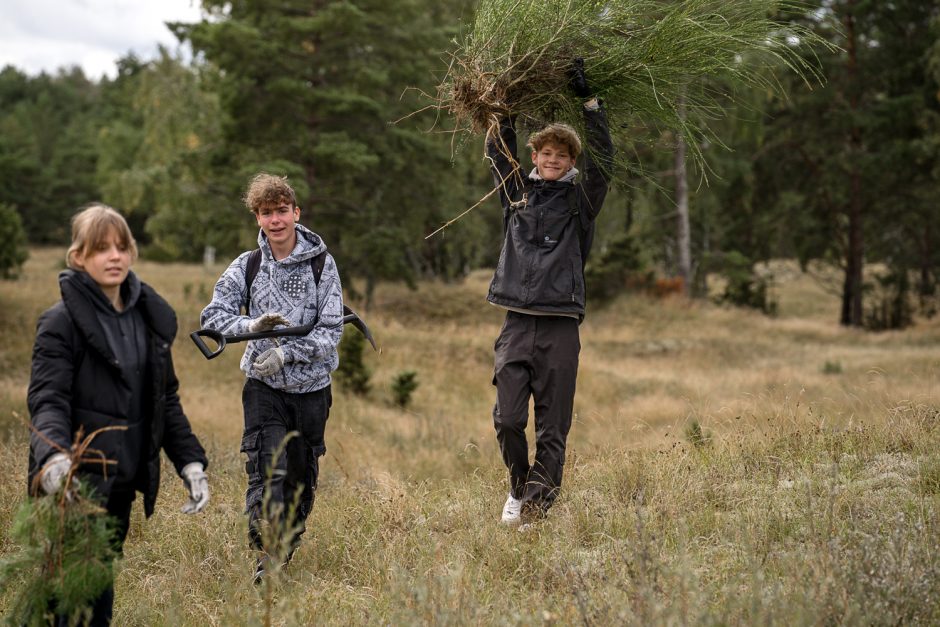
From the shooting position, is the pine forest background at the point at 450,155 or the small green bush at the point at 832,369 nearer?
the small green bush at the point at 832,369

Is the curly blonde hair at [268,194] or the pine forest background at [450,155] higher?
the pine forest background at [450,155]

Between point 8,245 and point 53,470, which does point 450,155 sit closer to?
point 8,245

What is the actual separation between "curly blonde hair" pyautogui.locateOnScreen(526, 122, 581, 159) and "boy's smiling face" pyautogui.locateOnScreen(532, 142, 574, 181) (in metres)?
0.02

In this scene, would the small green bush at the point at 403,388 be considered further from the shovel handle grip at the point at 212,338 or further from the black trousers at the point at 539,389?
the shovel handle grip at the point at 212,338

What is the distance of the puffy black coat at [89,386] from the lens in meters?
2.78

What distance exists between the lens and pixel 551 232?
14.5 feet

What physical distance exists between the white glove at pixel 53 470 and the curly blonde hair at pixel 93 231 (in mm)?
693

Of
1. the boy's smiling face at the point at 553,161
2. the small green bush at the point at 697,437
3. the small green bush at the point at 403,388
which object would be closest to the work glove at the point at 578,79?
the boy's smiling face at the point at 553,161

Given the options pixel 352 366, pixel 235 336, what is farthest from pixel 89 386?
pixel 352 366

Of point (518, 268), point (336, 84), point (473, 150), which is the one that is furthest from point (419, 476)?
point (473, 150)

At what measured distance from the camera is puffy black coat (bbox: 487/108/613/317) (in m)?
4.32

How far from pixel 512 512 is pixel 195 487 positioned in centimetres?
195

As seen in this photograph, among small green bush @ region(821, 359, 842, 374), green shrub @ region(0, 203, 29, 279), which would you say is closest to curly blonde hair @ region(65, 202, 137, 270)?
small green bush @ region(821, 359, 842, 374)

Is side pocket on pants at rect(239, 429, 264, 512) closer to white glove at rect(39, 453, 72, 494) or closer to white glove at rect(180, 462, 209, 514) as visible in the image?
white glove at rect(180, 462, 209, 514)
